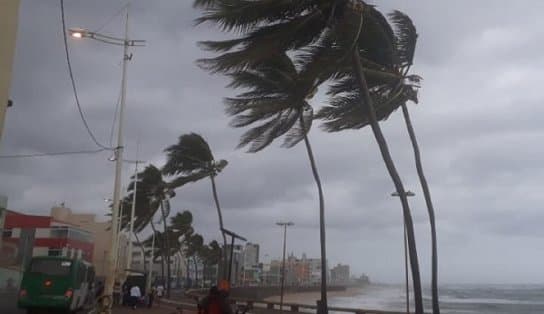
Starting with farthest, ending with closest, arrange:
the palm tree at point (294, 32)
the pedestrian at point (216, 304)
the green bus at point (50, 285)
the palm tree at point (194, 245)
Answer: the palm tree at point (194, 245) → the green bus at point (50, 285) → the palm tree at point (294, 32) → the pedestrian at point (216, 304)

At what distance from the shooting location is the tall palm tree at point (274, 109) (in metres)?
18.8

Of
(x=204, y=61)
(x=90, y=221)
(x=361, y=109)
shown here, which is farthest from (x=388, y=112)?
(x=90, y=221)

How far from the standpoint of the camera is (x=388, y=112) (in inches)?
637

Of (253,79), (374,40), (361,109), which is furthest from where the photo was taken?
(253,79)

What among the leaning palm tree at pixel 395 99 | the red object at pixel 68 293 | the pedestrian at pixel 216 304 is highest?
the leaning palm tree at pixel 395 99

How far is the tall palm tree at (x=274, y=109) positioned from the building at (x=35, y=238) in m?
19.9

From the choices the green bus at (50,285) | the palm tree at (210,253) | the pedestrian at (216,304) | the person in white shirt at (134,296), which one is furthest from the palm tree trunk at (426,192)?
the palm tree at (210,253)

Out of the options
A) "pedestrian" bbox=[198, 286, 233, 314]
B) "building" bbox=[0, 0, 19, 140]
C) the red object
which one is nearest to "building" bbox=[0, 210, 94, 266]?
the red object

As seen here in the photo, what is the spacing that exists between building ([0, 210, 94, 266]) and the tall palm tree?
19871 mm

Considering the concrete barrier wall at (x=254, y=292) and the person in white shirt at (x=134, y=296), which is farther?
the concrete barrier wall at (x=254, y=292)

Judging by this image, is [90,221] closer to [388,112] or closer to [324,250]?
[324,250]

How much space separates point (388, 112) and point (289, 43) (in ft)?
17.3

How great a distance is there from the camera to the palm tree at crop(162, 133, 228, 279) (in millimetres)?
31406

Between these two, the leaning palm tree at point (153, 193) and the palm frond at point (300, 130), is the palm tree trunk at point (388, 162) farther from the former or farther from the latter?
the leaning palm tree at point (153, 193)
